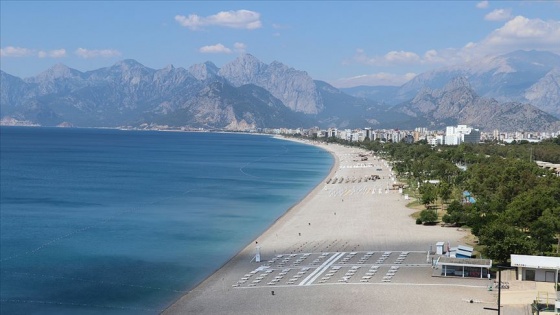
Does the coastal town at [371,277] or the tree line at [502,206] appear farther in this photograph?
the tree line at [502,206]

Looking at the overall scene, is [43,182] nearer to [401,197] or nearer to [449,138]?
[401,197]

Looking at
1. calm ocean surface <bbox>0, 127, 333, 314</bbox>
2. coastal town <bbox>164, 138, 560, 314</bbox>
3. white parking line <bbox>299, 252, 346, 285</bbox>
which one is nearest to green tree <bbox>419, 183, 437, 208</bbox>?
→ coastal town <bbox>164, 138, 560, 314</bbox>

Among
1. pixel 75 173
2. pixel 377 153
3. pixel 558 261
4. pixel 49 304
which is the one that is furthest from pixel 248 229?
pixel 377 153

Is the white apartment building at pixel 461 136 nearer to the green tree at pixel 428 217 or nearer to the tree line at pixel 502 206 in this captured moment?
the tree line at pixel 502 206

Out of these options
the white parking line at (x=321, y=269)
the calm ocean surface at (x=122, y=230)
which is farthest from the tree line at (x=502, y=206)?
the calm ocean surface at (x=122, y=230)

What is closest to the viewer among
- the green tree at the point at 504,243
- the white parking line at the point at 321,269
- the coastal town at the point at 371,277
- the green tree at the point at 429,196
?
the coastal town at the point at 371,277

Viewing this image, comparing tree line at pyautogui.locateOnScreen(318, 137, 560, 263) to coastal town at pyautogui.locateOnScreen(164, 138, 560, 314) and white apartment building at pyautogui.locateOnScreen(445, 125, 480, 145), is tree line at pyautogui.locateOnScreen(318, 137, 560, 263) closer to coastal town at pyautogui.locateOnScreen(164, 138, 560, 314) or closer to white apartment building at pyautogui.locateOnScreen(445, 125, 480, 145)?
coastal town at pyautogui.locateOnScreen(164, 138, 560, 314)

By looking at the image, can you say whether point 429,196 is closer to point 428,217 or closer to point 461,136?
point 428,217

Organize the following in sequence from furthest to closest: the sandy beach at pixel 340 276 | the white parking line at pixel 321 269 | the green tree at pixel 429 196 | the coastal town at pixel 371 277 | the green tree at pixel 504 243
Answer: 1. the green tree at pixel 429 196
2. the green tree at pixel 504 243
3. the white parking line at pixel 321 269
4. the sandy beach at pixel 340 276
5. the coastal town at pixel 371 277
